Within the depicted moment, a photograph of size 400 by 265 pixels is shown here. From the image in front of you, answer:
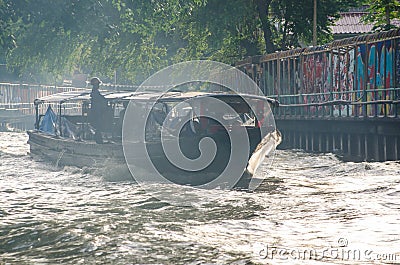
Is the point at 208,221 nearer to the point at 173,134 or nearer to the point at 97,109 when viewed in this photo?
the point at 173,134

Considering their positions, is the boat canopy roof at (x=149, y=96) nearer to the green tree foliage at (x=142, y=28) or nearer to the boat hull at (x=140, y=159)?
the boat hull at (x=140, y=159)

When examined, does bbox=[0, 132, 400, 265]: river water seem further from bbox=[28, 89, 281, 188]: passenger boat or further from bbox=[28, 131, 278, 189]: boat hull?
bbox=[28, 89, 281, 188]: passenger boat

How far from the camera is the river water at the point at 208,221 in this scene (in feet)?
24.2

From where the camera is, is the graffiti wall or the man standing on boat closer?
the man standing on boat

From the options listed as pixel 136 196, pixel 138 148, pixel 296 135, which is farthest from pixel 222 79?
pixel 136 196

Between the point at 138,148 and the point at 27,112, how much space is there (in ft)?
92.6

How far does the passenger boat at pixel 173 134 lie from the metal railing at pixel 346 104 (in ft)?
7.22

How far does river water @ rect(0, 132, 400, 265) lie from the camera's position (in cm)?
738

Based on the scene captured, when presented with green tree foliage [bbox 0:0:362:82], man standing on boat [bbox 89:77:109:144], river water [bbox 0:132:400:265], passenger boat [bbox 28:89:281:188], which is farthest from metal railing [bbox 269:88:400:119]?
man standing on boat [bbox 89:77:109:144]

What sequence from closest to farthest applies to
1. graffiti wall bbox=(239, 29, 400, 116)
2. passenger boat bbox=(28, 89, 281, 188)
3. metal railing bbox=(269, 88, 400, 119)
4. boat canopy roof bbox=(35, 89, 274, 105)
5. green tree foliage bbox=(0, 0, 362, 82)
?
passenger boat bbox=(28, 89, 281, 188), boat canopy roof bbox=(35, 89, 274, 105), metal railing bbox=(269, 88, 400, 119), graffiti wall bbox=(239, 29, 400, 116), green tree foliage bbox=(0, 0, 362, 82)

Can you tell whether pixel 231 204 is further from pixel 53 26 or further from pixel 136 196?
pixel 53 26

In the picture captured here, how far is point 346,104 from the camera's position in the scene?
16641mm

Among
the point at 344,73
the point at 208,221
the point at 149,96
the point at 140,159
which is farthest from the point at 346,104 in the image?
the point at 208,221

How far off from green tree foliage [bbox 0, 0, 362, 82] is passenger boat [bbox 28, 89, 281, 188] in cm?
976
